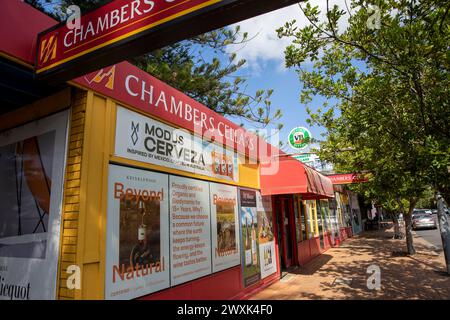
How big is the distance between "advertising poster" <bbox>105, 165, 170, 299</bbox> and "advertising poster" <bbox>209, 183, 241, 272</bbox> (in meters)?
1.47

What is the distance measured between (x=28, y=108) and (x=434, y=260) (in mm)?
13163

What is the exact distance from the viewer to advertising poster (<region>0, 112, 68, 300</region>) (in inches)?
147

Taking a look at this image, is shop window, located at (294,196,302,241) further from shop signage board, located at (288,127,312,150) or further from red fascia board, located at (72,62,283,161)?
red fascia board, located at (72,62,283,161)

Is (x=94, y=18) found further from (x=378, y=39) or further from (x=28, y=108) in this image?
(x=378, y=39)

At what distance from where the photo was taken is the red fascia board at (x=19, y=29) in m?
3.13

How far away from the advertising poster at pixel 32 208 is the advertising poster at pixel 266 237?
215 inches

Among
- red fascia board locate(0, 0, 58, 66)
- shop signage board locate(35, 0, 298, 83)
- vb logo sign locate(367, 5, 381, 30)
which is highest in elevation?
vb logo sign locate(367, 5, 381, 30)

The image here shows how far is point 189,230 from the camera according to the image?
214 inches

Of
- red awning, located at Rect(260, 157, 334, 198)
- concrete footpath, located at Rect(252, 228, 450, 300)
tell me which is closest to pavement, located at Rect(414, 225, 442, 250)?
concrete footpath, located at Rect(252, 228, 450, 300)

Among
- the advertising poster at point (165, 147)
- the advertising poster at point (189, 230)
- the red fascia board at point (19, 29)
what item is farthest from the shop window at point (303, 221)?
the red fascia board at point (19, 29)

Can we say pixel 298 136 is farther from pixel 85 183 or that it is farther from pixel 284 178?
pixel 85 183

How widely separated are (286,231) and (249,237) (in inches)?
143

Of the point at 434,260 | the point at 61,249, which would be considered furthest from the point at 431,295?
the point at 61,249

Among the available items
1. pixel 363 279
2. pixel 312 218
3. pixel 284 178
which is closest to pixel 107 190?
pixel 284 178
